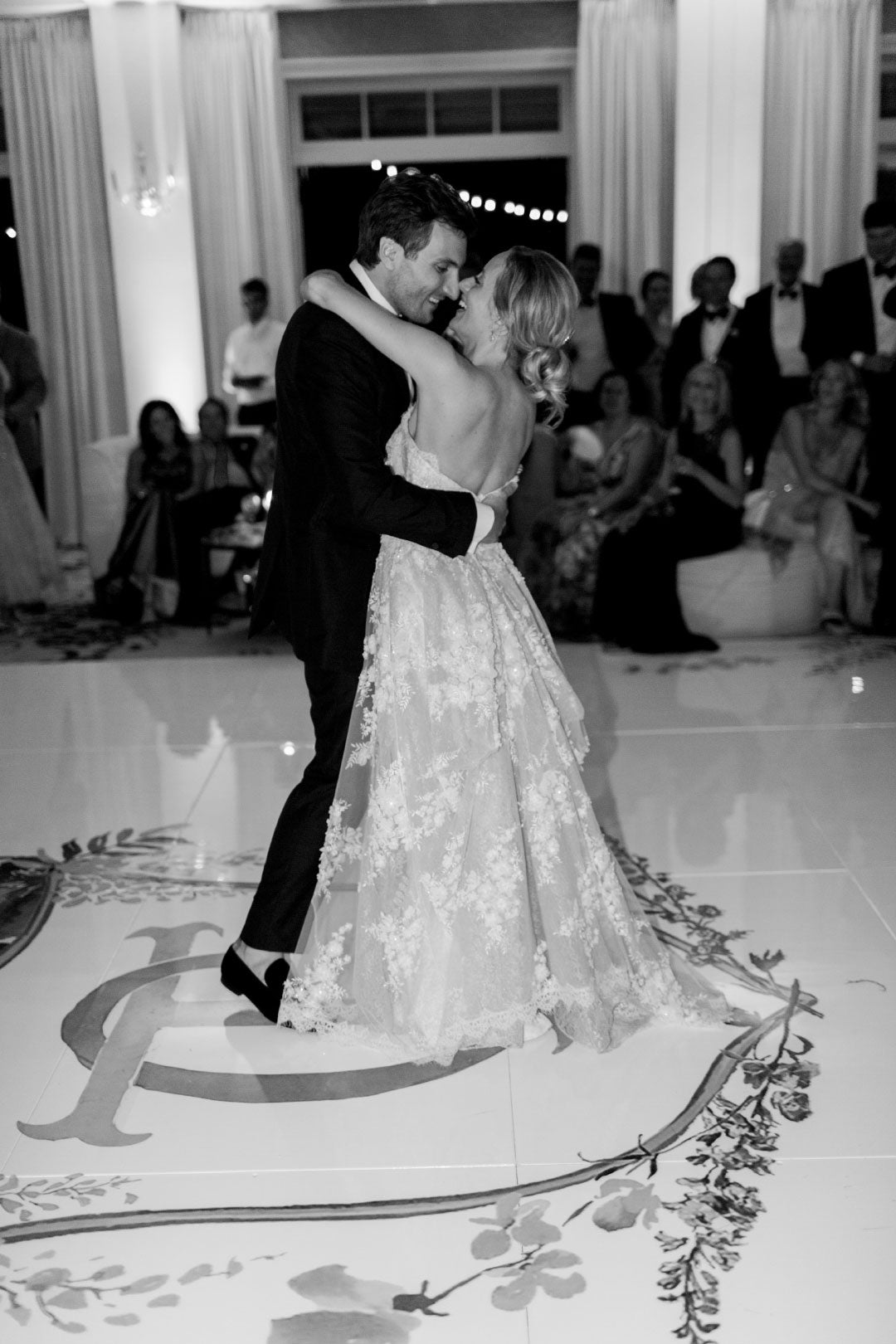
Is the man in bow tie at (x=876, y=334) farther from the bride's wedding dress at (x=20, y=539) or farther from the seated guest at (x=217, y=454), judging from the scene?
the bride's wedding dress at (x=20, y=539)

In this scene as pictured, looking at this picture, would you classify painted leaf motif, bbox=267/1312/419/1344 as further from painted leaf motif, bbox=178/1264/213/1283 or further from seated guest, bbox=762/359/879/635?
seated guest, bbox=762/359/879/635

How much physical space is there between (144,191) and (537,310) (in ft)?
25.1

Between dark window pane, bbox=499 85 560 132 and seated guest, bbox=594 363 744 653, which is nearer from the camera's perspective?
seated guest, bbox=594 363 744 653

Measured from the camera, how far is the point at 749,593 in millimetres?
5781

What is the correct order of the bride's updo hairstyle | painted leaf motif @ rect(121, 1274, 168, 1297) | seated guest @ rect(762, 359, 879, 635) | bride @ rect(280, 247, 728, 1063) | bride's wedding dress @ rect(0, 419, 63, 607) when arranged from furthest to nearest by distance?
bride's wedding dress @ rect(0, 419, 63, 607), seated guest @ rect(762, 359, 879, 635), bride @ rect(280, 247, 728, 1063), the bride's updo hairstyle, painted leaf motif @ rect(121, 1274, 168, 1297)

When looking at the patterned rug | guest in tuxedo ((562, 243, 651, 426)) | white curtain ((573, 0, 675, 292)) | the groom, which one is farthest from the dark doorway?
the groom

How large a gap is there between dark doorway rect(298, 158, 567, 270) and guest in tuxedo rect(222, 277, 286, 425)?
1919 millimetres

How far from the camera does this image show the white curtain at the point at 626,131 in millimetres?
9156

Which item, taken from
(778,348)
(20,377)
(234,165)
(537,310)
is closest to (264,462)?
(20,377)

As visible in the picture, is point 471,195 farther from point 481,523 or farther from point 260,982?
point 260,982

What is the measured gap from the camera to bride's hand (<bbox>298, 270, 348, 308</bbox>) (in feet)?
7.52

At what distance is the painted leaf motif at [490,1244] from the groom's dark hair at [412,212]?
1.53 meters

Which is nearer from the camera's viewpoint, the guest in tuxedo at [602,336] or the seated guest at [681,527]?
the seated guest at [681,527]

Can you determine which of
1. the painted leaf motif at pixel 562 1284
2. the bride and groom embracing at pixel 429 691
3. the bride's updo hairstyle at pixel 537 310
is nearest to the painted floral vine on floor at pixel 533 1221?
the painted leaf motif at pixel 562 1284
